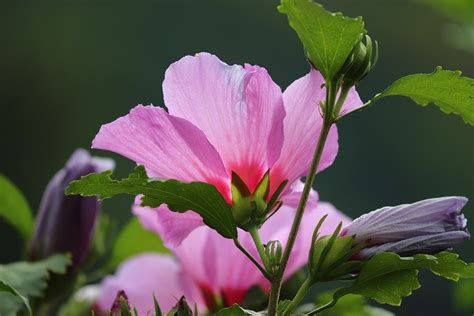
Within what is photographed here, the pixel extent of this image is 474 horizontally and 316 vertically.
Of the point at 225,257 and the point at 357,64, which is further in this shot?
the point at 225,257

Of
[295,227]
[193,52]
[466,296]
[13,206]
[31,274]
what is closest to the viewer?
[295,227]

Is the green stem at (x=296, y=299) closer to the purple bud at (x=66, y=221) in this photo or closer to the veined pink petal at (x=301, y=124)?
the veined pink petal at (x=301, y=124)

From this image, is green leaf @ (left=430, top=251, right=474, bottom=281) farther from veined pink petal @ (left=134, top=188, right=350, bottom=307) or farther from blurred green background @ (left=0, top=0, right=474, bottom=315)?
blurred green background @ (left=0, top=0, right=474, bottom=315)

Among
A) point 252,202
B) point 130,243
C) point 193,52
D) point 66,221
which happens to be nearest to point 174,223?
point 252,202

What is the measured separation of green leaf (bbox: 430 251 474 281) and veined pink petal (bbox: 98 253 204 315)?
0.80 ft

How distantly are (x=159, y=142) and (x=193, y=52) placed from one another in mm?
5715

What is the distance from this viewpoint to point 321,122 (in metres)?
0.47

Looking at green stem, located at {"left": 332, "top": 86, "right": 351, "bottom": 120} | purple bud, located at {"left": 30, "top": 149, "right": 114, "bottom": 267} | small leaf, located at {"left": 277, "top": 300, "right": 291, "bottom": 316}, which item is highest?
green stem, located at {"left": 332, "top": 86, "right": 351, "bottom": 120}

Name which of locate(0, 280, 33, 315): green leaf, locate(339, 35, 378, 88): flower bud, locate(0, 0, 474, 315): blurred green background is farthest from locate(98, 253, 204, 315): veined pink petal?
locate(0, 0, 474, 315): blurred green background

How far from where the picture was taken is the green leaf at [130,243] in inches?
30.9

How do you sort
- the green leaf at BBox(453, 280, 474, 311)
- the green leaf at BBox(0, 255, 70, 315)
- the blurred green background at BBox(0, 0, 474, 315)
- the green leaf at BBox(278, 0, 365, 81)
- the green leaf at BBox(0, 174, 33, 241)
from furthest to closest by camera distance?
1. the blurred green background at BBox(0, 0, 474, 315)
2. the green leaf at BBox(453, 280, 474, 311)
3. the green leaf at BBox(0, 174, 33, 241)
4. the green leaf at BBox(0, 255, 70, 315)
5. the green leaf at BBox(278, 0, 365, 81)

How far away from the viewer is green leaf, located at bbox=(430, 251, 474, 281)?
0.44 metres

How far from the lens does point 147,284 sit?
0.68m

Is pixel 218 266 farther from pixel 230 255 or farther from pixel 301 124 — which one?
pixel 301 124
